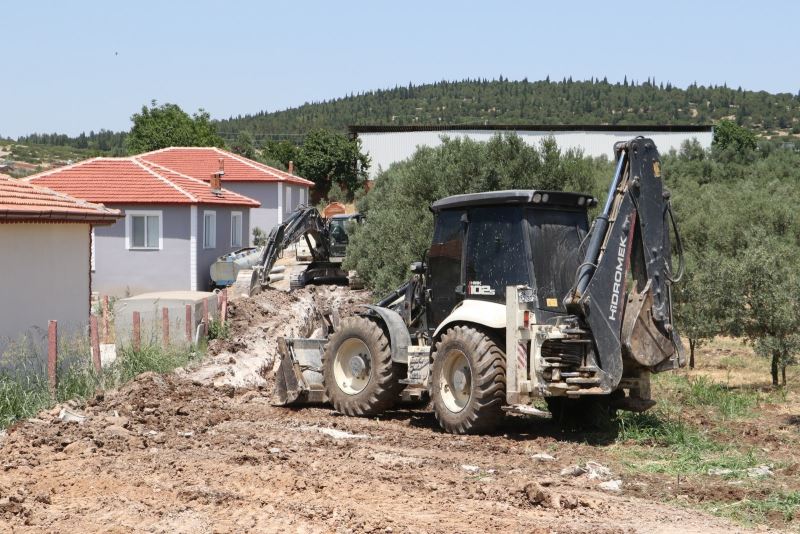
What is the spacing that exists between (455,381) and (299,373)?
3048 millimetres

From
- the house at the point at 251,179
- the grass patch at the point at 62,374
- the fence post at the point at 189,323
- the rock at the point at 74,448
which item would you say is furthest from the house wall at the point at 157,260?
the rock at the point at 74,448

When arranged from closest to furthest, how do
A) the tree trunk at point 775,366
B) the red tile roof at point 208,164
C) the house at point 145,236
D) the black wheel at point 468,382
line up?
1. the black wheel at point 468,382
2. the tree trunk at point 775,366
3. the house at point 145,236
4. the red tile roof at point 208,164

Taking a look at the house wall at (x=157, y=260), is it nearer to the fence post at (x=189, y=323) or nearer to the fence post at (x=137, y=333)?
the fence post at (x=189, y=323)

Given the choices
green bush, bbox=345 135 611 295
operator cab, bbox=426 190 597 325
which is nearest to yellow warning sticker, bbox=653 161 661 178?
operator cab, bbox=426 190 597 325

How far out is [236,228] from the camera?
38.5 metres

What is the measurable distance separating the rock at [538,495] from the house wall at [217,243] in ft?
85.4

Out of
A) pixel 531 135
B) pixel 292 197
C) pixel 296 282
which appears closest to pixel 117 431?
pixel 296 282

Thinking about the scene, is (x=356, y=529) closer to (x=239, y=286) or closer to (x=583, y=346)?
(x=583, y=346)

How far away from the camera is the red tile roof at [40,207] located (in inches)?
584

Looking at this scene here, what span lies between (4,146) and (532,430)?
10235 centimetres

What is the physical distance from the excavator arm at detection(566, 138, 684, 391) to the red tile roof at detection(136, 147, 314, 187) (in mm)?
36389

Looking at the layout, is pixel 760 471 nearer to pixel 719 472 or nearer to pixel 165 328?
pixel 719 472

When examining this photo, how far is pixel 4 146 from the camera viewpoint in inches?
4102

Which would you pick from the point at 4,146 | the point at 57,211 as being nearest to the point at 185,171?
the point at 57,211
